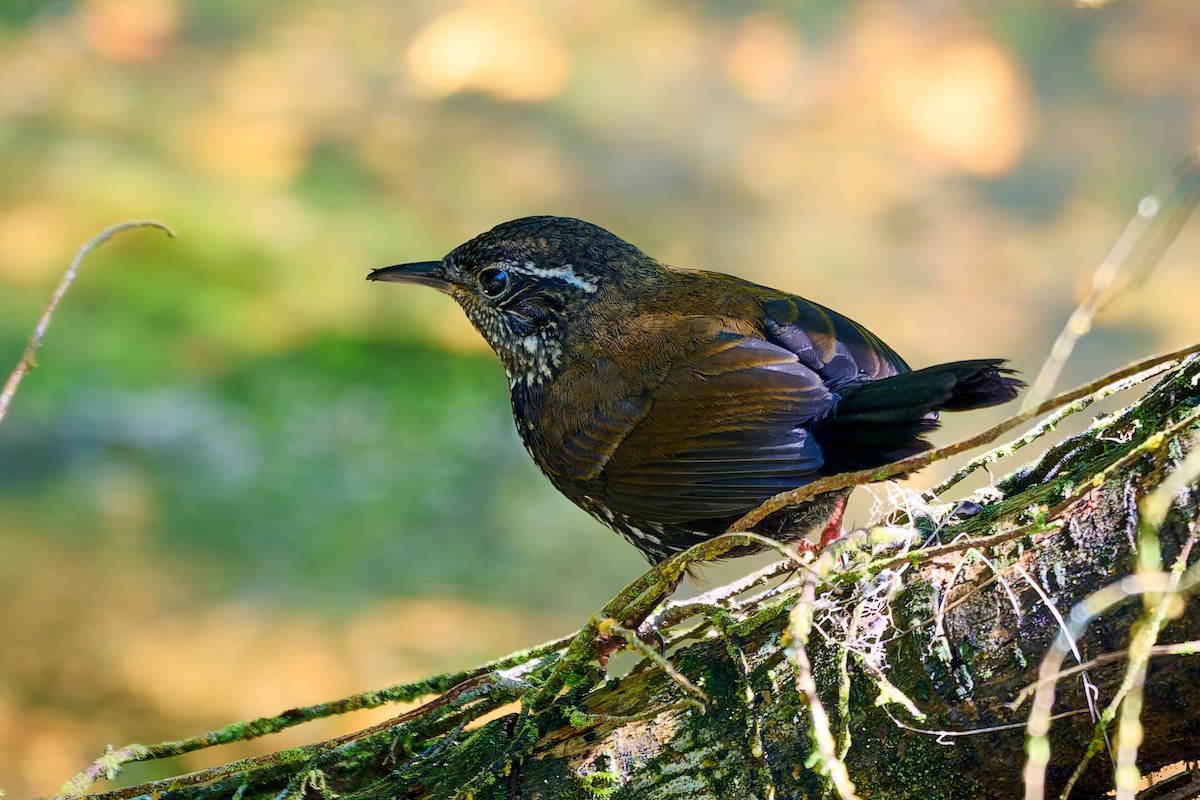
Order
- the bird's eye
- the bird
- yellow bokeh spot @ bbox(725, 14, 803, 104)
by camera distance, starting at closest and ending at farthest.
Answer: the bird < the bird's eye < yellow bokeh spot @ bbox(725, 14, 803, 104)

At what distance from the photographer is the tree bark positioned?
5.81 ft

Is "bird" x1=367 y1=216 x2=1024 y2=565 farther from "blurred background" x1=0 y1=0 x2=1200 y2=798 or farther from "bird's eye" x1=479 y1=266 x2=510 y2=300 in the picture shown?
"blurred background" x1=0 y1=0 x2=1200 y2=798

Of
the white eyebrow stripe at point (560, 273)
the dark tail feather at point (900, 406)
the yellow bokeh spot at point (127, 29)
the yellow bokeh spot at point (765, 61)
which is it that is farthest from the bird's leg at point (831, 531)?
the yellow bokeh spot at point (127, 29)

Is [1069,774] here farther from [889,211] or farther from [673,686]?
[889,211]

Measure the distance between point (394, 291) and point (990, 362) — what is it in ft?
21.5

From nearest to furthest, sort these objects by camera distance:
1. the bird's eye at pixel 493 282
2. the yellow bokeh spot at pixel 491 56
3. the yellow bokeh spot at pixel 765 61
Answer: the bird's eye at pixel 493 282
the yellow bokeh spot at pixel 491 56
the yellow bokeh spot at pixel 765 61

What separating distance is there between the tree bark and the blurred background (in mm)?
4207

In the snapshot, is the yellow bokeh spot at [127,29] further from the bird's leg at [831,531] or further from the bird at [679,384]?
the bird's leg at [831,531]

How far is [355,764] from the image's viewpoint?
2479mm

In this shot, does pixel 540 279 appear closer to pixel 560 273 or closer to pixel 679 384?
Result: pixel 560 273

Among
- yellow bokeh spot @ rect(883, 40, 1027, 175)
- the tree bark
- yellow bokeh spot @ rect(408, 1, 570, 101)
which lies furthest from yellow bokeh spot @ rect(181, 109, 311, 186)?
the tree bark

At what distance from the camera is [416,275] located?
3834 millimetres

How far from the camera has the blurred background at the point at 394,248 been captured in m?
6.45

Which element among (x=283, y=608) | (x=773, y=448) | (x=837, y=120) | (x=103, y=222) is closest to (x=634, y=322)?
(x=773, y=448)
